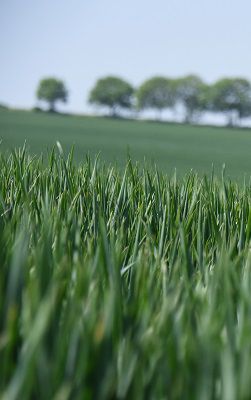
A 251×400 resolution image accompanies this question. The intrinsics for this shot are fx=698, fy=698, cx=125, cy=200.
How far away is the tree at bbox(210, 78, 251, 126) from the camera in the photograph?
38.7 metres

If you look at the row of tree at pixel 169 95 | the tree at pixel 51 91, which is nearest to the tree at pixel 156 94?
the row of tree at pixel 169 95

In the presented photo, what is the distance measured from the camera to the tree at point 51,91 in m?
44.1

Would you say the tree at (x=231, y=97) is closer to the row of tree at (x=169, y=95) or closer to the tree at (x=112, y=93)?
the row of tree at (x=169, y=95)

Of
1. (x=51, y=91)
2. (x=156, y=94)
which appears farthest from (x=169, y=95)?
(x=51, y=91)

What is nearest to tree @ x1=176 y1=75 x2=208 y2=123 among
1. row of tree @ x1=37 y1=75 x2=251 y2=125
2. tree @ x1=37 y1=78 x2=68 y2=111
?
row of tree @ x1=37 y1=75 x2=251 y2=125

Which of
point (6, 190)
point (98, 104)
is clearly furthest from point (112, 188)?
point (98, 104)

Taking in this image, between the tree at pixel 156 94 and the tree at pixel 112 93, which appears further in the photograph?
the tree at pixel 156 94

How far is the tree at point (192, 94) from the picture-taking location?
41562 millimetres

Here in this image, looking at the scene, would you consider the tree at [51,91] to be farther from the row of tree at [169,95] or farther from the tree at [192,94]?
the tree at [192,94]

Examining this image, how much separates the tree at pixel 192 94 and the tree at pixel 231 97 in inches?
36.5

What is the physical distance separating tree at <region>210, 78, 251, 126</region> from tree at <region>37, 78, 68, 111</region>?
9540 millimetres

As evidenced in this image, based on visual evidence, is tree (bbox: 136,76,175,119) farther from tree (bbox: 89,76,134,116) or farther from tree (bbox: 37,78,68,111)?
tree (bbox: 37,78,68,111)

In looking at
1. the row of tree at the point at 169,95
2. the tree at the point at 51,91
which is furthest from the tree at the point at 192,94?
the tree at the point at 51,91

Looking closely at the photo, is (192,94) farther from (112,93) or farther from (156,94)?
(112,93)
